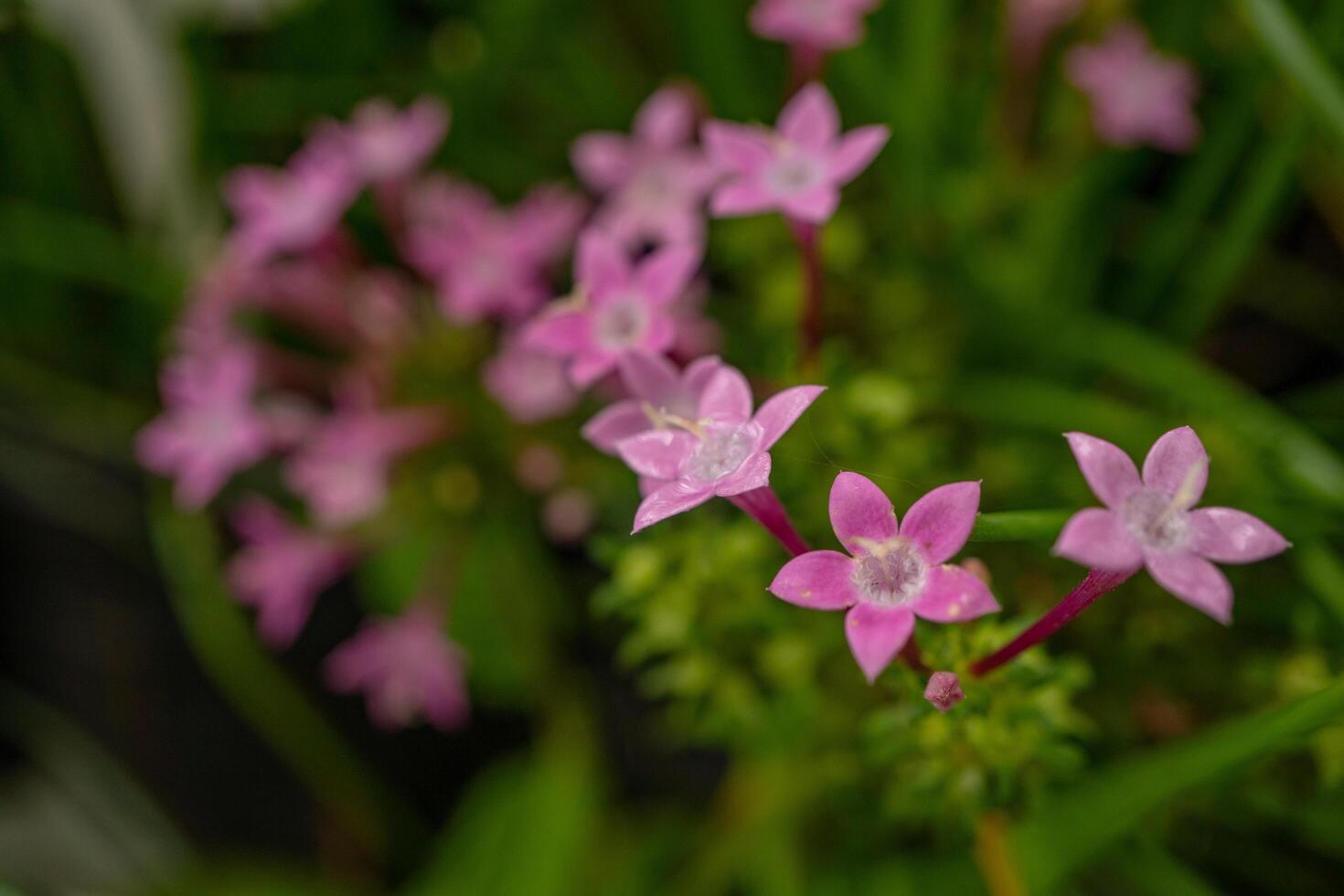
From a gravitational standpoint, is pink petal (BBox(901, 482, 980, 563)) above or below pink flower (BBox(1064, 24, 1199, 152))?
below

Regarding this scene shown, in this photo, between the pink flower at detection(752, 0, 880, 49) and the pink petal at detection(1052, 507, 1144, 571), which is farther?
the pink flower at detection(752, 0, 880, 49)

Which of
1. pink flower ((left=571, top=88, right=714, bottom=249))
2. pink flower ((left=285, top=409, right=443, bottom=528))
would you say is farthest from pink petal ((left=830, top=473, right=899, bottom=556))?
pink flower ((left=285, top=409, right=443, bottom=528))

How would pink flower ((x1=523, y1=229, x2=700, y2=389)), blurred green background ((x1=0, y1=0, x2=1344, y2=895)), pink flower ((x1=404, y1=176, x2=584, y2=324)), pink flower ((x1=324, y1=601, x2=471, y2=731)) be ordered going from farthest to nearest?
pink flower ((x1=324, y1=601, x2=471, y2=731))
pink flower ((x1=404, y1=176, x2=584, y2=324))
blurred green background ((x1=0, y1=0, x2=1344, y2=895))
pink flower ((x1=523, y1=229, x2=700, y2=389))

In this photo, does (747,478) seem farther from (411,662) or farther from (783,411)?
(411,662)

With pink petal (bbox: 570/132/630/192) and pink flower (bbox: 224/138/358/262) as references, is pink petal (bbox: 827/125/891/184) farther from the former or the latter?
pink flower (bbox: 224/138/358/262)

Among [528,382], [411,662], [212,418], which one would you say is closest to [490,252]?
[528,382]

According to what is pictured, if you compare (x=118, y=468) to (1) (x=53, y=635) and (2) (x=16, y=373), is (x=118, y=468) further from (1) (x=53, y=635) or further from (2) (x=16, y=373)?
(1) (x=53, y=635)

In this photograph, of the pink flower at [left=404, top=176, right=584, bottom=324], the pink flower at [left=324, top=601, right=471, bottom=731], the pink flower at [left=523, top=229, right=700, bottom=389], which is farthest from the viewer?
the pink flower at [left=324, top=601, right=471, bottom=731]

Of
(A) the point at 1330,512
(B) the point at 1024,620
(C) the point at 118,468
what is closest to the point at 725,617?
(B) the point at 1024,620
